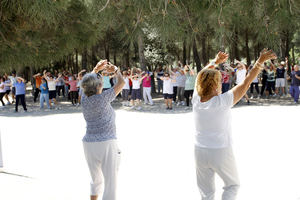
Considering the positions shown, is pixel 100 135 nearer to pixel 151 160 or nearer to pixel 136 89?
pixel 151 160

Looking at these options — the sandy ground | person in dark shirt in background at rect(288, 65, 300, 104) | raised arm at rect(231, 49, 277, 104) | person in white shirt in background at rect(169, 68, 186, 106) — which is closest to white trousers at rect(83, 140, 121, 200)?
the sandy ground

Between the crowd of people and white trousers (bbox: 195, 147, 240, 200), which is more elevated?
the crowd of people

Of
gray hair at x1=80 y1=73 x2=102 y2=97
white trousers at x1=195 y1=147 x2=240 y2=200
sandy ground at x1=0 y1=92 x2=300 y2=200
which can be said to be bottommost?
sandy ground at x1=0 y1=92 x2=300 y2=200

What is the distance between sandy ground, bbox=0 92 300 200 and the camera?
14.5ft

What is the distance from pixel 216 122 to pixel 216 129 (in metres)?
0.06

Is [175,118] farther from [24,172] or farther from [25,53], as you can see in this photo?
[24,172]

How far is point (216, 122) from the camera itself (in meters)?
3.03

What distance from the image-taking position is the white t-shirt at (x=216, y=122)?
3.00 m

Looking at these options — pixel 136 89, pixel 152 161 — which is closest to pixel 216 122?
pixel 152 161

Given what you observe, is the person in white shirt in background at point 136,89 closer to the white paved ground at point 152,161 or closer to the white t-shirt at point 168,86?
the white t-shirt at point 168,86

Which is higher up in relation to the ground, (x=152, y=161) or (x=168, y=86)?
(x=168, y=86)

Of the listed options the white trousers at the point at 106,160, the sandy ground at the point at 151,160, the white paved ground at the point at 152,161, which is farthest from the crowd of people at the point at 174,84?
the white trousers at the point at 106,160

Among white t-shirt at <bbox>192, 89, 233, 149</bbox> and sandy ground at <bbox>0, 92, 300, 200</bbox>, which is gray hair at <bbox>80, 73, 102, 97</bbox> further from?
sandy ground at <bbox>0, 92, 300, 200</bbox>

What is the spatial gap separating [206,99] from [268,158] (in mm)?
3091
